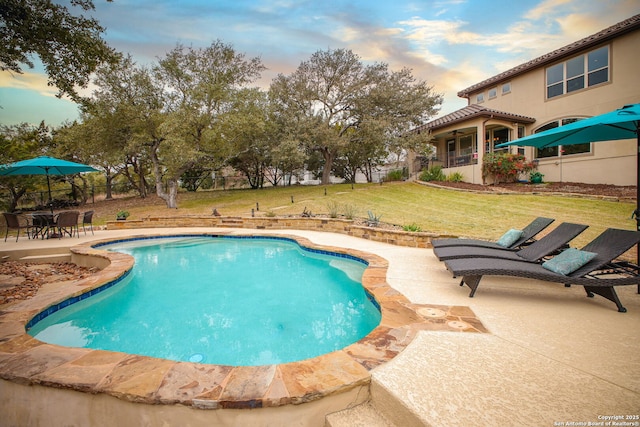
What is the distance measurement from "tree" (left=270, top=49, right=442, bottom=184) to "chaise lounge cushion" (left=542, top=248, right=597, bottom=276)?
15479mm

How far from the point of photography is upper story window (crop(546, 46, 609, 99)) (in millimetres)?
13672

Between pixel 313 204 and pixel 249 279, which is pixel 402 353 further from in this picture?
pixel 313 204

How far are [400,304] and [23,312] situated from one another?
4710mm

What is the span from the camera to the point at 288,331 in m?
3.93

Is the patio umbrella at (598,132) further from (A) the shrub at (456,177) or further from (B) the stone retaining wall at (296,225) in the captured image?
(A) the shrub at (456,177)

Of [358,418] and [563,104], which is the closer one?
[358,418]

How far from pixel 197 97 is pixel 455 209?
13695 mm

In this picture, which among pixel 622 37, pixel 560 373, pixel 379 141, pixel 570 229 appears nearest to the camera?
pixel 560 373

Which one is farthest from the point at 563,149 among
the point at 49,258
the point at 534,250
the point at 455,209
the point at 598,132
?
the point at 49,258

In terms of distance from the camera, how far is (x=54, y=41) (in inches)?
231

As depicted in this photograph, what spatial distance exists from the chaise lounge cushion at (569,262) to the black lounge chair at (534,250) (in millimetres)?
447

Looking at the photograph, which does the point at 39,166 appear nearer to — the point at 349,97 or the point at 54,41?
the point at 54,41

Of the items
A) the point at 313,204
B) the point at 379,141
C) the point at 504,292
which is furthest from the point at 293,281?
the point at 379,141

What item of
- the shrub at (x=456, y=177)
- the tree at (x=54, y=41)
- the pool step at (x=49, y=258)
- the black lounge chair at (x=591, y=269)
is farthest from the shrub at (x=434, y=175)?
the pool step at (x=49, y=258)
